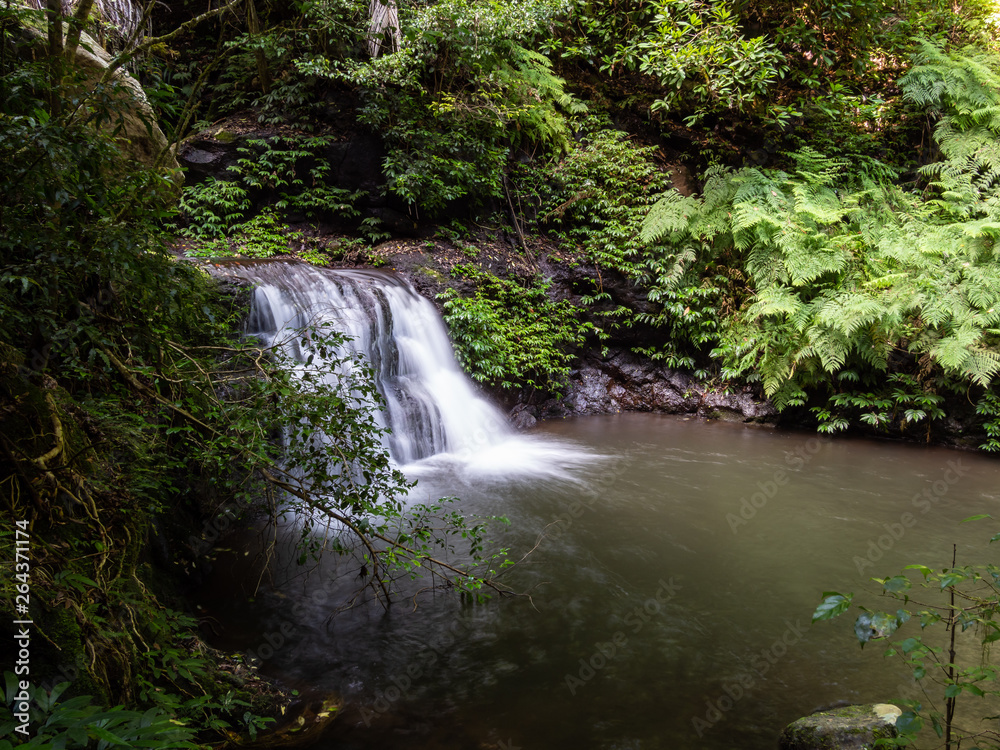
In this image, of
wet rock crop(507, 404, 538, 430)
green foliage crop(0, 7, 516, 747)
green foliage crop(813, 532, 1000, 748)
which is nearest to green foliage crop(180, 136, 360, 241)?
wet rock crop(507, 404, 538, 430)

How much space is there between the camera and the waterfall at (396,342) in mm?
6426

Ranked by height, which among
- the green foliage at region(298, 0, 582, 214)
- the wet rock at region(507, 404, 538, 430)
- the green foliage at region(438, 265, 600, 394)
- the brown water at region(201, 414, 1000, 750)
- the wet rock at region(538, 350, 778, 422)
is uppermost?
the green foliage at region(298, 0, 582, 214)

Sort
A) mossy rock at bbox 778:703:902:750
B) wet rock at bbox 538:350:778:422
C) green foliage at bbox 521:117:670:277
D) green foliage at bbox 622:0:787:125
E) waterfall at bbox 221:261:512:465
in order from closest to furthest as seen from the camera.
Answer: mossy rock at bbox 778:703:902:750, waterfall at bbox 221:261:512:465, green foliage at bbox 622:0:787:125, wet rock at bbox 538:350:778:422, green foliage at bbox 521:117:670:277

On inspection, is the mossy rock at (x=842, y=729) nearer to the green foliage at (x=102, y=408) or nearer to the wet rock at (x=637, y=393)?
the green foliage at (x=102, y=408)

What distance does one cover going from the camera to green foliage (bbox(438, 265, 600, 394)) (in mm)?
8320

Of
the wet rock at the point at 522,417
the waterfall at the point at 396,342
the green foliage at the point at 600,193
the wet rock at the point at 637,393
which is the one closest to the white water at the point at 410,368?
the waterfall at the point at 396,342

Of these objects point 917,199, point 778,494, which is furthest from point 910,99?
point 778,494

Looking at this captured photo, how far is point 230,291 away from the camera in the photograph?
5.91 metres

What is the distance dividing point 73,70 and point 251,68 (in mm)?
8844

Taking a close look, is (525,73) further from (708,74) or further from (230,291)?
(230,291)

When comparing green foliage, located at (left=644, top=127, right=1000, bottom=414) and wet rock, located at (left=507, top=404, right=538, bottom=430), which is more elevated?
green foliage, located at (left=644, top=127, right=1000, bottom=414)

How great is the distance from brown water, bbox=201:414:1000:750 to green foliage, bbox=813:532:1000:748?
0.84 feet

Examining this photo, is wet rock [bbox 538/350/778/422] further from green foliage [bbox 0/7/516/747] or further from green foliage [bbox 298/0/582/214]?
green foliage [bbox 0/7/516/747]

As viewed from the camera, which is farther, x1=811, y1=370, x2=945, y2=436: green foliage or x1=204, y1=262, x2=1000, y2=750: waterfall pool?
x1=811, y1=370, x2=945, y2=436: green foliage
